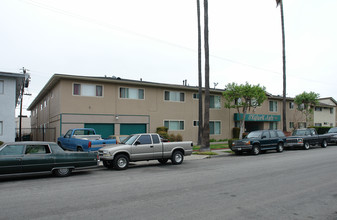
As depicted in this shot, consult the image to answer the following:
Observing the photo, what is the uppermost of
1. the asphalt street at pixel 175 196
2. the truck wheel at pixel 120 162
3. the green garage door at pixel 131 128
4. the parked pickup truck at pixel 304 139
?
the green garage door at pixel 131 128

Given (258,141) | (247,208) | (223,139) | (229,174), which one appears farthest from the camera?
(223,139)

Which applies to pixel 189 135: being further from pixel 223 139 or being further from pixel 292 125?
pixel 292 125

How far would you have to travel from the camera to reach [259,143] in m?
19.3

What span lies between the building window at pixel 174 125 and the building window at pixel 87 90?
7336mm

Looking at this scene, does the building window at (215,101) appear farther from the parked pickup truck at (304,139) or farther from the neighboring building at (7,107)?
the neighboring building at (7,107)

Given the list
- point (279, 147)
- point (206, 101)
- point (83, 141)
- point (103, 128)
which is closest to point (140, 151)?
point (83, 141)

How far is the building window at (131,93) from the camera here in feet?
80.7

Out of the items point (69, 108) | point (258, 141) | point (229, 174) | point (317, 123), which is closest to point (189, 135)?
point (258, 141)

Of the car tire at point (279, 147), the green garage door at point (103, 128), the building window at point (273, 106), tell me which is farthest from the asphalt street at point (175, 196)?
the building window at point (273, 106)

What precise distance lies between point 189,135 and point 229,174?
18056 millimetres

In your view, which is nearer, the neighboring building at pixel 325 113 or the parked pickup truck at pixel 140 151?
the parked pickup truck at pixel 140 151

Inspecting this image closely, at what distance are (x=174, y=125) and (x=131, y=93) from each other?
567 cm

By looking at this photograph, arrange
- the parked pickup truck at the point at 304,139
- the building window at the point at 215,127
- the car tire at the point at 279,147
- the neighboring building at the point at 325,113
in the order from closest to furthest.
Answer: the car tire at the point at 279,147
the parked pickup truck at the point at 304,139
the building window at the point at 215,127
the neighboring building at the point at 325,113

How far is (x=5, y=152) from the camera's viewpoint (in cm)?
1002
